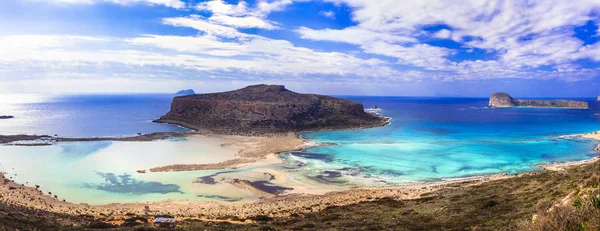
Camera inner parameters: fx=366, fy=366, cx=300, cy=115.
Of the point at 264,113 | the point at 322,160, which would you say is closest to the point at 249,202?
the point at 322,160

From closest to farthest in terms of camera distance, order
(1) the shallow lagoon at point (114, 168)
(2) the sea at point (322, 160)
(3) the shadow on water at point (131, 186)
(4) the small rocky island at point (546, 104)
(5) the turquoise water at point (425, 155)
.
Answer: (1) the shallow lagoon at point (114, 168) → (3) the shadow on water at point (131, 186) → (2) the sea at point (322, 160) → (5) the turquoise water at point (425, 155) → (4) the small rocky island at point (546, 104)

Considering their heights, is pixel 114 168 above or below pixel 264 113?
below

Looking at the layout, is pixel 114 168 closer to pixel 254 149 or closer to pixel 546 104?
pixel 254 149

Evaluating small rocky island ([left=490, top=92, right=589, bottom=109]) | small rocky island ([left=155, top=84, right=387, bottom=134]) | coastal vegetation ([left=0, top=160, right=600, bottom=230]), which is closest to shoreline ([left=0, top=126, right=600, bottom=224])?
coastal vegetation ([left=0, top=160, right=600, bottom=230])

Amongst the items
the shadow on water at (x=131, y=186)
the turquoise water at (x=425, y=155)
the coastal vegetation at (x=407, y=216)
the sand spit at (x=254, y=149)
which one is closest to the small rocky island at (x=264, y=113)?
the sand spit at (x=254, y=149)

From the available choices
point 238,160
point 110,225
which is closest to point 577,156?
point 238,160

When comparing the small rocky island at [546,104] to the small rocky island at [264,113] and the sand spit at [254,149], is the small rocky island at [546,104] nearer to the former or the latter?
the small rocky island at [264,113]

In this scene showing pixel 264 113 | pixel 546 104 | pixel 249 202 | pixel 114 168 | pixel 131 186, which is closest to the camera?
pixel 249 202

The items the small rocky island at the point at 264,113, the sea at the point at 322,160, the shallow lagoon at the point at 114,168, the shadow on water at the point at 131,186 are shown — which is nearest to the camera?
the shallow lagoon at the point at 114,168
